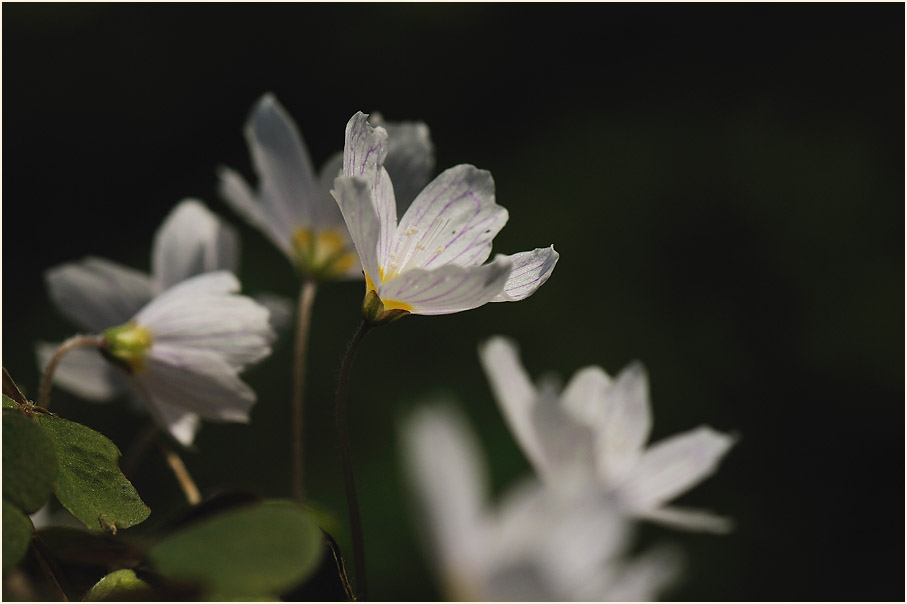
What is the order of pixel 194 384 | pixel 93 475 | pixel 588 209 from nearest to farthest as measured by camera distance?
pixel 93 475, pixel 194 384, pixel 588 209

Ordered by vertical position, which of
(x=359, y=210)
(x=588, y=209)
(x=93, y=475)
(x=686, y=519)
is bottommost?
(x=588, y=209)

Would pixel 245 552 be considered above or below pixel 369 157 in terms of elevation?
below

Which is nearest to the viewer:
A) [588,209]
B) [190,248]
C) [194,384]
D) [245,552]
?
[245,552]

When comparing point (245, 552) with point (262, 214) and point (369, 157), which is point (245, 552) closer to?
point (369, 157)

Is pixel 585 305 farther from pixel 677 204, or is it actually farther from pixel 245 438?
pixel 245 438

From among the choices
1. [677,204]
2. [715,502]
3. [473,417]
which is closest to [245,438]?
[473,417]

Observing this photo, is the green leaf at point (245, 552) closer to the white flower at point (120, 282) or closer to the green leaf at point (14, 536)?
the green leaf at point (14, 536)

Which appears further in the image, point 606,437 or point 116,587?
point 606,437

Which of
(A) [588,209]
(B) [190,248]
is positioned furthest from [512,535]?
(A) [588,209]
